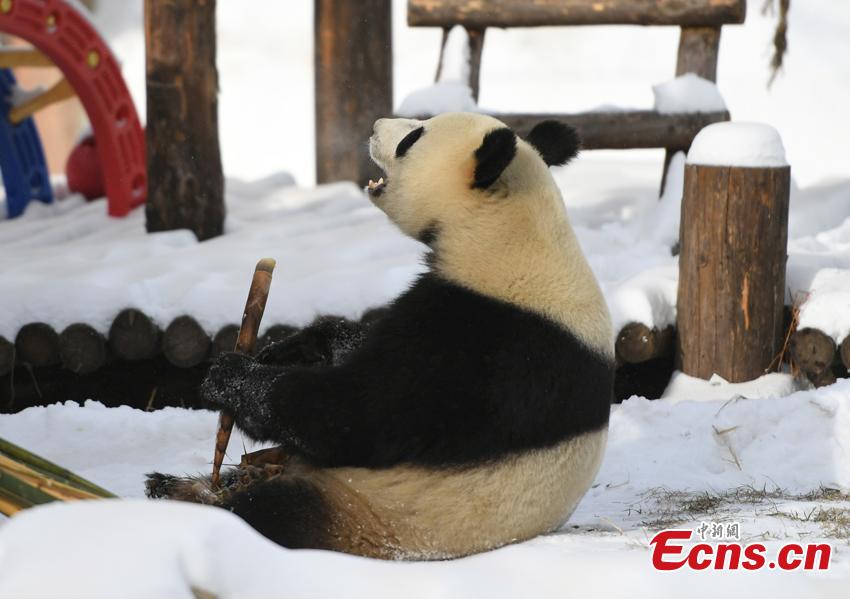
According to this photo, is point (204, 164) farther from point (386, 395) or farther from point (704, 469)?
point (386, 395)

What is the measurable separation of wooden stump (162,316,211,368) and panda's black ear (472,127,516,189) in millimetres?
2043

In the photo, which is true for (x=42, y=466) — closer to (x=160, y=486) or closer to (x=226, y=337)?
(x=160, y=486)

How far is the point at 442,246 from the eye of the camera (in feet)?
7.39

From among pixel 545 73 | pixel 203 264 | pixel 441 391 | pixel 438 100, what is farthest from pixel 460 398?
pixel 545 73

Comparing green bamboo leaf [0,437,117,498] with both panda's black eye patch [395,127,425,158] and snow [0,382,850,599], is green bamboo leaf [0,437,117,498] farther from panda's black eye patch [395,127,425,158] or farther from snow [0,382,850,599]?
panda's black eye patch [395,127,425,158]

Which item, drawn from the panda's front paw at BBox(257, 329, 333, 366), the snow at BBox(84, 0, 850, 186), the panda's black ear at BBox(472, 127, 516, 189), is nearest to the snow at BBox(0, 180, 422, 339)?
the panda's front paw at BBox(257, 329, 333, 366)

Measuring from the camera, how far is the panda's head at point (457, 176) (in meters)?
2.18

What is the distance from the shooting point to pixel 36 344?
12.8ft

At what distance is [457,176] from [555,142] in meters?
0.36

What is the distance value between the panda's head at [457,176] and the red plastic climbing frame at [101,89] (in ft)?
11.7

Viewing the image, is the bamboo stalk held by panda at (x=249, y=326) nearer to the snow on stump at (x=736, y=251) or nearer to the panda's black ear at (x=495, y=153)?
the panda's black ear at (x=495, y=153)

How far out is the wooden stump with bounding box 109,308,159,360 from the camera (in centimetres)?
396

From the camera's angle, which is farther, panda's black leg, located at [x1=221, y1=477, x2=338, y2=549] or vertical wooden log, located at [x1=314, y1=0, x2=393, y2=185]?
vertical wooden log, located at [x1=314, y1=0, x2=393, y2=185]

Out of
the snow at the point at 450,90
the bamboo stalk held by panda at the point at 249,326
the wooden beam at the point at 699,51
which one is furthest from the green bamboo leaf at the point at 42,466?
the wooden beam at the point at 699,51
